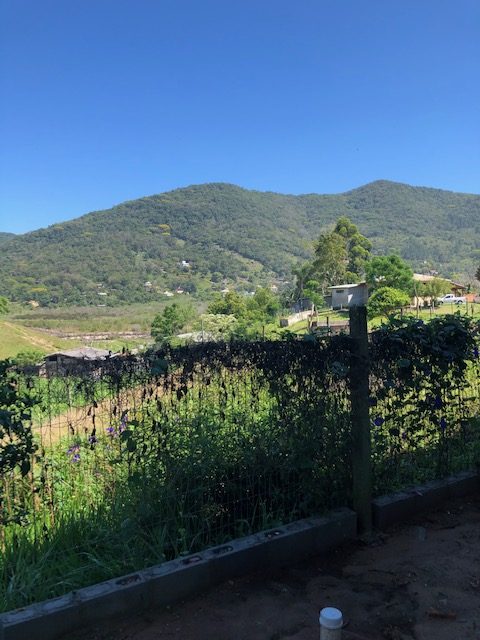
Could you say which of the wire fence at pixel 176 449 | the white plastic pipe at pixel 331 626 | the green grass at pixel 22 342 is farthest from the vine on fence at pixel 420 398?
the green grass at pixel 22 342

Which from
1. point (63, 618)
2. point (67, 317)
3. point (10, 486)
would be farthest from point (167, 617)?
point (67, 317)

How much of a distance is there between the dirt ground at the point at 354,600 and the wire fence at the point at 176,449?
0.31 m

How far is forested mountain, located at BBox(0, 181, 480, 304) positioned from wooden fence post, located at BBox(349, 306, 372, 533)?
441ft

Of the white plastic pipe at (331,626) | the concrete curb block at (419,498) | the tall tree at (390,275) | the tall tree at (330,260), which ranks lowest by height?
the concrete curb block at (419,498)

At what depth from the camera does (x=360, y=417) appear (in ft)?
10.5

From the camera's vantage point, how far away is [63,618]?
217 centimetres

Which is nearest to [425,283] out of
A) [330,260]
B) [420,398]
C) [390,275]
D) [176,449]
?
[390,275]

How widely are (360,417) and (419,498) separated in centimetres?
78

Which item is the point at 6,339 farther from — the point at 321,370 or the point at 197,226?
the point at 197,226

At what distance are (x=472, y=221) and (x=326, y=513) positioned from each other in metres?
211

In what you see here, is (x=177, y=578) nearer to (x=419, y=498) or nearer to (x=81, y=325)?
(x=419, y=498)

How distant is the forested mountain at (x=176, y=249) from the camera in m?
140

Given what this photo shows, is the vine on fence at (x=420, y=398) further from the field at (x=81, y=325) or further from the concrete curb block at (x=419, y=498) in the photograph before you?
the field at (x=81, y=325)

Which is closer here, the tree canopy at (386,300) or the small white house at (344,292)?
the tree canopy at (386,300)
